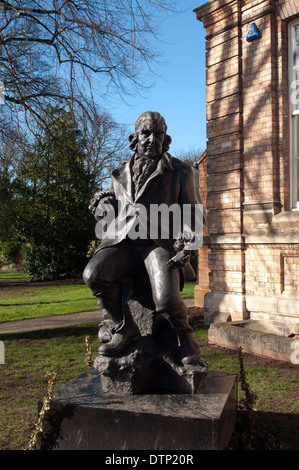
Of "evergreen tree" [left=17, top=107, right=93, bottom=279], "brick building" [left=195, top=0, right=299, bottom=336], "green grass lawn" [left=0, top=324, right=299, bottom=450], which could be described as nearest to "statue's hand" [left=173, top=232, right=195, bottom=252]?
"green grass lawn" [left=0, top=324, right=299, bottom=450]

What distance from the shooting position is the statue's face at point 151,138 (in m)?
3.53

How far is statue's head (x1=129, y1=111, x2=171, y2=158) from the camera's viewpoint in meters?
3.53

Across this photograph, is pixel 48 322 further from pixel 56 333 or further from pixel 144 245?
pixel 144 245

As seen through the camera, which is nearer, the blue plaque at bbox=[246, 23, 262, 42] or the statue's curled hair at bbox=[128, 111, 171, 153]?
the statue's curled hair at bbox=[128, 111, 171, 153]

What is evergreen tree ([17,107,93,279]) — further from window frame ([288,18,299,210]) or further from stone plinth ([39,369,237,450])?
stone plinth ([39,369,237,450])

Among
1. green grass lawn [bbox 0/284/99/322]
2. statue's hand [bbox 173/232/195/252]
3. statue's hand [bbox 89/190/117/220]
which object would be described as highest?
statue's hand [bbox 89/190/117/220]

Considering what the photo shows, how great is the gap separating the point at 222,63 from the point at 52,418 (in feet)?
25.5

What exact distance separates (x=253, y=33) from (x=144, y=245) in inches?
246

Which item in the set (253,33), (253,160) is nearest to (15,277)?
(253,160)

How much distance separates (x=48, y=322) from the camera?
1032 centimetres

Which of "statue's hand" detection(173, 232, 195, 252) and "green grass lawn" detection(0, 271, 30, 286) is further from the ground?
"statue's hand" detection(173, 232, 195, 252)

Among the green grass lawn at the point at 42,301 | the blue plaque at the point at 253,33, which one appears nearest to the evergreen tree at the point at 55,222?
the green grass lawn at the point at 42,301

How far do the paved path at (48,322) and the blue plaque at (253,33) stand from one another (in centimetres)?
674

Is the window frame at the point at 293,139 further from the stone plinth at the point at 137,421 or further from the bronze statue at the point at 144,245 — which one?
the stone plinth at the point at 137,421
